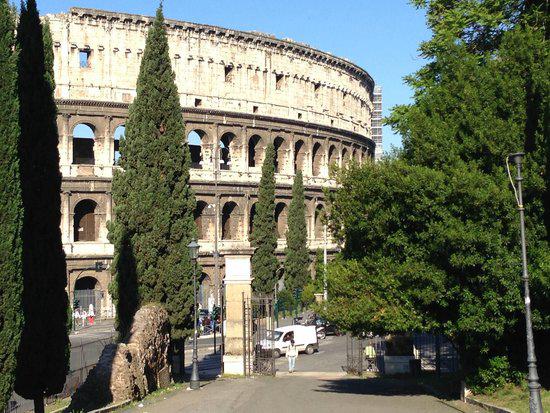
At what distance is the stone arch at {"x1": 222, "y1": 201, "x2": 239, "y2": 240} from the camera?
53938 millimetres

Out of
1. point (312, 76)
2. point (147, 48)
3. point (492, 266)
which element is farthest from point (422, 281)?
point (312, 76)

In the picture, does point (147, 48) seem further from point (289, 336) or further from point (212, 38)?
point (212, 38)

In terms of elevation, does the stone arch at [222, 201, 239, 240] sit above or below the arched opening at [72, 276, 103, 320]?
above

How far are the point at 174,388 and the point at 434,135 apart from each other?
9.69 m

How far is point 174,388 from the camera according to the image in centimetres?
2297

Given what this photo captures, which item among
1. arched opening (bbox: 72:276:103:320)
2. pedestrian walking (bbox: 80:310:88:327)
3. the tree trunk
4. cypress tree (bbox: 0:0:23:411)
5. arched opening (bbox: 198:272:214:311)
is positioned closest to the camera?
cypress tree (bbox: 0:0:23:411)

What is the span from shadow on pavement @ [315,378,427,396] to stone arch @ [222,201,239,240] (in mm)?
28546

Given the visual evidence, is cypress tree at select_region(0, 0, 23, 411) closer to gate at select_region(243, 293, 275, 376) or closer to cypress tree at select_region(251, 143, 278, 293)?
gate at select_region(243, 293, 275, 376)

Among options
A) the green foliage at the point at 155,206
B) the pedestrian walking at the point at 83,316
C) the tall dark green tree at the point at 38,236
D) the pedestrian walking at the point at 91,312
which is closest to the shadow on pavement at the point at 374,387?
the green foliage at the point at 155,206

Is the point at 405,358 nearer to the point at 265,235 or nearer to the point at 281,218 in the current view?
the point at 265,235

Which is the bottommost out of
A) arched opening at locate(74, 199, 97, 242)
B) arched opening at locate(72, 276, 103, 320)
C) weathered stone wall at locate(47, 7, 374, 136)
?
arched opening at locate(72, 276, 103, 320)

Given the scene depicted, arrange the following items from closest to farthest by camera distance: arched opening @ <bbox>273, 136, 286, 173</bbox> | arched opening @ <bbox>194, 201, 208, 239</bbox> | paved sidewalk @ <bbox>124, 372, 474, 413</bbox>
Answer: paved sidewalk @ <bbox>124, 372, 474, 413</bbox>
arched opening @ <bbox>194, 201, 208, 239</bbox>
arched opening @ <bbox>273, 136, 286, 173</bbox>

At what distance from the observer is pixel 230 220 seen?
178ft

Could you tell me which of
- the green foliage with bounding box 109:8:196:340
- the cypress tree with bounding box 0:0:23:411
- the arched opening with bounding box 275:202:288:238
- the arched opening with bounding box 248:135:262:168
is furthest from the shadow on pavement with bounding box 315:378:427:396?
the arched opening with bounding box 275:202:288:238
